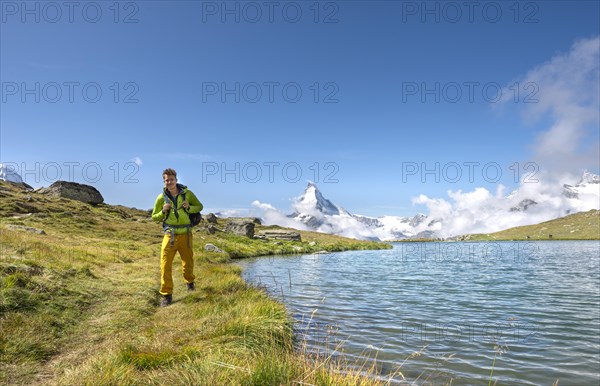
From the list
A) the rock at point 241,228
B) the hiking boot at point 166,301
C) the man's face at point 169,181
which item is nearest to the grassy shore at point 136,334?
the hiking boot at point 166,301

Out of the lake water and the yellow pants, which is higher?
the yellow pants

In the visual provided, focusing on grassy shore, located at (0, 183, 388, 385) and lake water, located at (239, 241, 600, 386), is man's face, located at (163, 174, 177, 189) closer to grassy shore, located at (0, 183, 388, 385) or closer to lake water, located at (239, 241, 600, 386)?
grassy shore, located at (0, 183, 388, 385)

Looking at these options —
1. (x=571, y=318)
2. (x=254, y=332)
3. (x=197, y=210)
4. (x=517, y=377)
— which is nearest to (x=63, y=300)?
(x=197, y=210)

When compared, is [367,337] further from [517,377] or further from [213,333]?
[213,333]

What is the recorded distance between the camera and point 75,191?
90062mm

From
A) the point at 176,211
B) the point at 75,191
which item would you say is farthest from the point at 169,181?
the point at 75,191

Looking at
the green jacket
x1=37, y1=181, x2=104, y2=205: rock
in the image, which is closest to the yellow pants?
the green jacket

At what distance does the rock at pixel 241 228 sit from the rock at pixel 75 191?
38582 mm

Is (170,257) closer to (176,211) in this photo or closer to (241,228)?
(176,211)

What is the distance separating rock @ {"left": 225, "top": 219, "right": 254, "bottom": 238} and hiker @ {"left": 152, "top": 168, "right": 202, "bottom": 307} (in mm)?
64782

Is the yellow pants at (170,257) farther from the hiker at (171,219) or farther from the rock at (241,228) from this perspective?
the rock at (241,228)

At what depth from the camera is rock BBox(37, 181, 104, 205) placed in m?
86.9

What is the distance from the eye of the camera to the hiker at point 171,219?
1291 centimetres

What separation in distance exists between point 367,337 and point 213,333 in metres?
5.26
